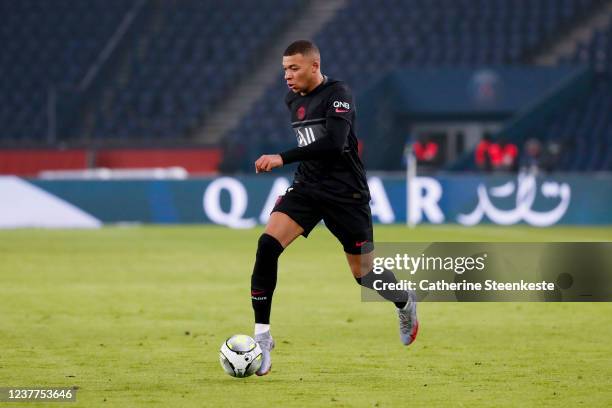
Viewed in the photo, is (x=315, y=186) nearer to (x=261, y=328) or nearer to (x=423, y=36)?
(x=261, y=328)

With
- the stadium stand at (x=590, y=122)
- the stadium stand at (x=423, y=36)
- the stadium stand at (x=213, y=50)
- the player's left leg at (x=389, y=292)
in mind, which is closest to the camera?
the player's left leg at (x=389, y=292)

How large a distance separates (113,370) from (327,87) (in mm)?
2296

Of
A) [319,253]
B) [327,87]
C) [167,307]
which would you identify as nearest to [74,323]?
[167,307]

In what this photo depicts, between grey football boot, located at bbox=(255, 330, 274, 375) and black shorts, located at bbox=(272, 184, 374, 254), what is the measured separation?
728 millimetres

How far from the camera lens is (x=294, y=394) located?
749 centimetres

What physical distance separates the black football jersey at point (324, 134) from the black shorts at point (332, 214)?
60 millimetres

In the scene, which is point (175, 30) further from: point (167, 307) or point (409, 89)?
point (167, 307)

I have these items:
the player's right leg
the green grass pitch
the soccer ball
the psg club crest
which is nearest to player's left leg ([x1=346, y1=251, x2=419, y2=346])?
the green grass pitch

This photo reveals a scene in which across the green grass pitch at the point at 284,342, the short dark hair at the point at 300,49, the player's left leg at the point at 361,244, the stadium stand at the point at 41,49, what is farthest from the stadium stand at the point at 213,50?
the short dark hair at the point at 300,49

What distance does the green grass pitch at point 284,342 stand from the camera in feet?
24.8

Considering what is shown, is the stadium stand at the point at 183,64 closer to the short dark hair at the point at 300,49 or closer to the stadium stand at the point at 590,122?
the stadium stand at the point at 590,122

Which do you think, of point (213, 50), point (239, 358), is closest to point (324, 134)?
point (239, 358)

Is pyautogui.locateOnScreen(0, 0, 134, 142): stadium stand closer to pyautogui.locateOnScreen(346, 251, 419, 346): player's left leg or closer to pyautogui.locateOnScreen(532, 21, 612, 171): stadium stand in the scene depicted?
pyautogui.locateOnScreen(532, 21, 612, 171): stadium stand

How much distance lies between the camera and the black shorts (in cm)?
852
